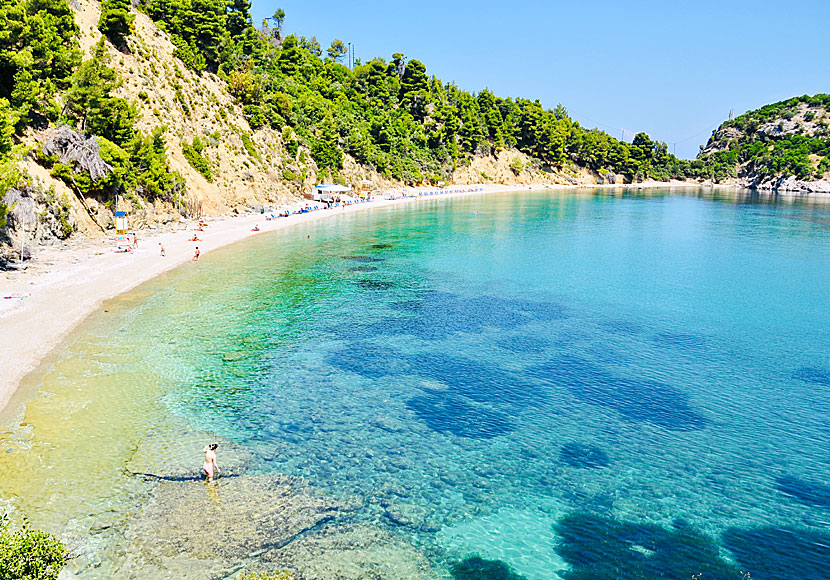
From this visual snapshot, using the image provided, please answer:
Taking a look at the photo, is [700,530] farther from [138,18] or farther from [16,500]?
[138,18]

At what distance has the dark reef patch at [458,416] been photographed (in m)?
21.1

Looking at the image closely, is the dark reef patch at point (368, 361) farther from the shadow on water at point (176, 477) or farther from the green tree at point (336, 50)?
the green tree at point (336, 50)

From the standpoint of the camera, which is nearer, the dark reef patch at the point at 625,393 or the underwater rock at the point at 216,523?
the underwater rock at the point at 216,523

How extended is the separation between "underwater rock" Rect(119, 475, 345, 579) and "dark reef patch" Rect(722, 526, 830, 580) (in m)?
10.8

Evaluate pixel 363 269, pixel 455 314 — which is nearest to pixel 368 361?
pixel 455 314

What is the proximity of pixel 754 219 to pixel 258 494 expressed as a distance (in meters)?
103

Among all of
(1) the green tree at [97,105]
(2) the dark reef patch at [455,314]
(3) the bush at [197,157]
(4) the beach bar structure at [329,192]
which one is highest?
(1) the green tree at [97,105]

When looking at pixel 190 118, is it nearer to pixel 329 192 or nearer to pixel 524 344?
pixel 329 192

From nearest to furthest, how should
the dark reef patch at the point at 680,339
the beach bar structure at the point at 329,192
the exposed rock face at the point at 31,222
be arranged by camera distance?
1. the dark reef patch at the point at 680,339
2. the exposed rock face at the point at 31,222
3. the beach bar structure at the point at 329,192

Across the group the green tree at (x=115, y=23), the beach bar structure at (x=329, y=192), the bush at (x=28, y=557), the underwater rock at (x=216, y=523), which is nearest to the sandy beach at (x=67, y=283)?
the underwater rock at (x=216, y=523)

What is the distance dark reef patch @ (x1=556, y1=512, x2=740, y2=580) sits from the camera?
13922 millimetres

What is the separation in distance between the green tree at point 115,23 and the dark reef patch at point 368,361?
64.6 meters

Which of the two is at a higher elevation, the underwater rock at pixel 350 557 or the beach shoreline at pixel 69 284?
the beach shoreline at pixel 69 284

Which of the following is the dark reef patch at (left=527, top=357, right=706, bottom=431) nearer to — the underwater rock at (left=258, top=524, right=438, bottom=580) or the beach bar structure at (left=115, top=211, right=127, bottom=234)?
the underwater rock at (left=258, top=524, right=438, bottom=580)
